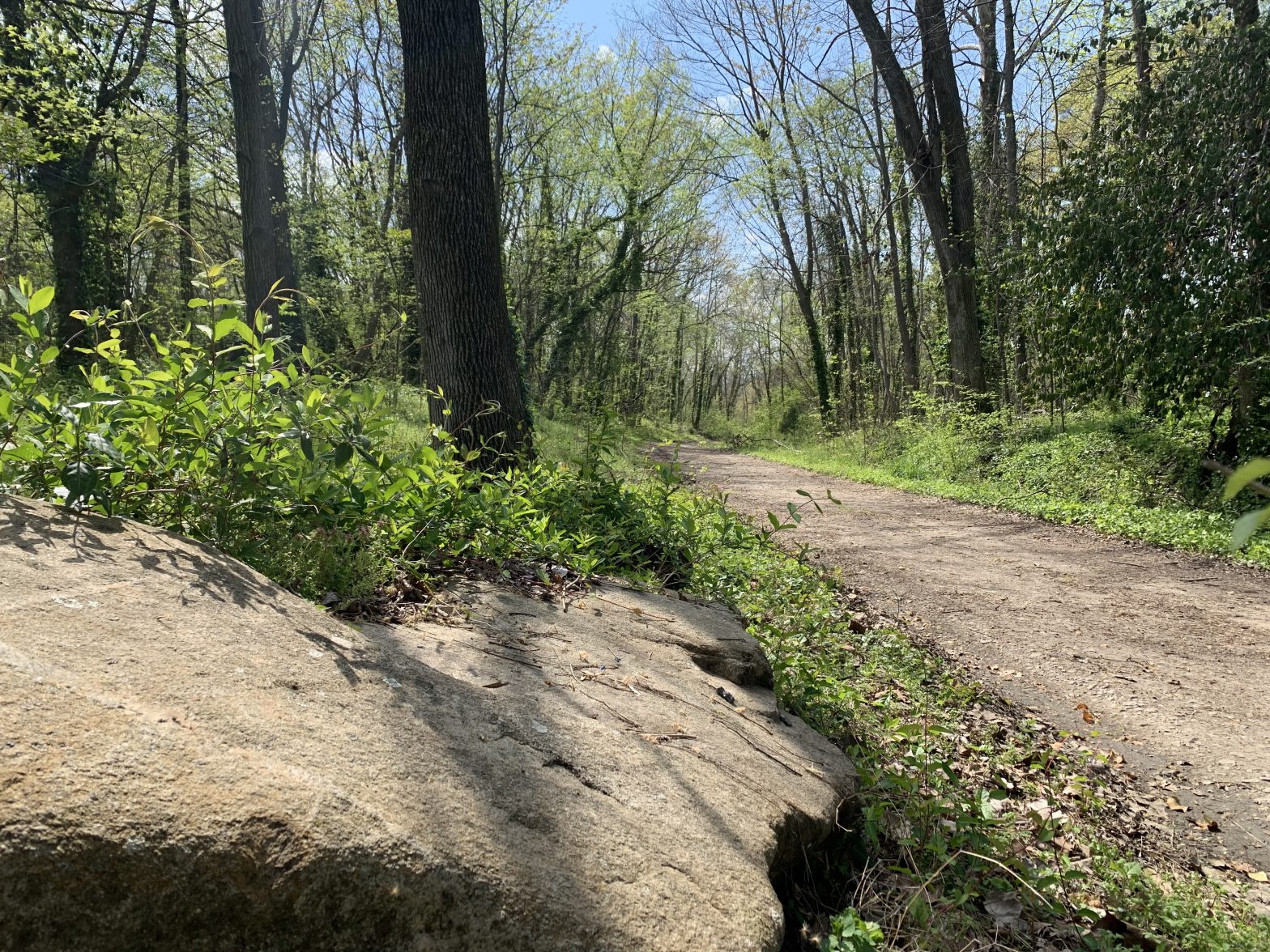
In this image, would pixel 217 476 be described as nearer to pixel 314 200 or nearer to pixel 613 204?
pixel 314 200

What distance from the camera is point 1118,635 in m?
4.92

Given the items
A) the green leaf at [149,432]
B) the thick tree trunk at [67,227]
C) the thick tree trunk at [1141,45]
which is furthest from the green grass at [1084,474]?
the thick tree trunk at [67,227]

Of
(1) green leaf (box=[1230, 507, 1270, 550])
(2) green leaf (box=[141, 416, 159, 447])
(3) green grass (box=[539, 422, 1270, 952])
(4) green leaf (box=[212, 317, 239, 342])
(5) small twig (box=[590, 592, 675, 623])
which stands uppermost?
(4) green leaf (box=[212, 317, 239, 342])

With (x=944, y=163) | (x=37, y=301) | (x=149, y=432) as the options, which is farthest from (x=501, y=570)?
(x=944, y=163)

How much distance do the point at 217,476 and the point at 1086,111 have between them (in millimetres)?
21526

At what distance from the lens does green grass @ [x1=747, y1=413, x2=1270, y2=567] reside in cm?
762

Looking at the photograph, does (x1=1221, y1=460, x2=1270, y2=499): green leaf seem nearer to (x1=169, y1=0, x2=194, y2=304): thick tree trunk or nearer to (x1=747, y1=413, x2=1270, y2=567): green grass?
(x1=747, y1=413, x2=1270, y2=567): green grass

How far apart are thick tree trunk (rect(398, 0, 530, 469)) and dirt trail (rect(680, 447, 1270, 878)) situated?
1.80m

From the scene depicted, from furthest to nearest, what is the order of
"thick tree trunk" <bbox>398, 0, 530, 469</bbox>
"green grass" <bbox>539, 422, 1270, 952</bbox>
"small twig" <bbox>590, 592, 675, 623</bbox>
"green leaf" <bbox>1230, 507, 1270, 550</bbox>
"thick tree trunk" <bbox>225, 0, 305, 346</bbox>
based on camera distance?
"thick tree trunk" <bbox>225, 0, 305, 346</bbox> < "thick tree trunk" <bbox>398, 0, 530, 469</bbox> < "small twig" <bbox>590, 592, 675, 623</bbox> < "green grass" <bbox>539, 422, 1270, 952</bbox> < "green leaf" <bbox>1230, 507, 1270, 550</bbox>

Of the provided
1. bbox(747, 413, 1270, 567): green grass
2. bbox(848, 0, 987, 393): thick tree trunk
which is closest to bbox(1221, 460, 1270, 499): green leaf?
bbox(747, 413, 1270, 567): green grass

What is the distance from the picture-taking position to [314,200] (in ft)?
48.8

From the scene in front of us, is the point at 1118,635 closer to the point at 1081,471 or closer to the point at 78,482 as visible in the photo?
the point at 78,482

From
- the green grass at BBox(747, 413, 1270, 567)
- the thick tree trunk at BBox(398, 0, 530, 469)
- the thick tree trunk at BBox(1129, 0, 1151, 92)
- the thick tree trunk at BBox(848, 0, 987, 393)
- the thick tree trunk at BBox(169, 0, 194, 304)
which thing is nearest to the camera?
the thick tree trunk at BBox(398, 0, 530, 469)

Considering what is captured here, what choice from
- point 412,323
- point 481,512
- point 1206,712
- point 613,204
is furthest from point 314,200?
point 1206,712
